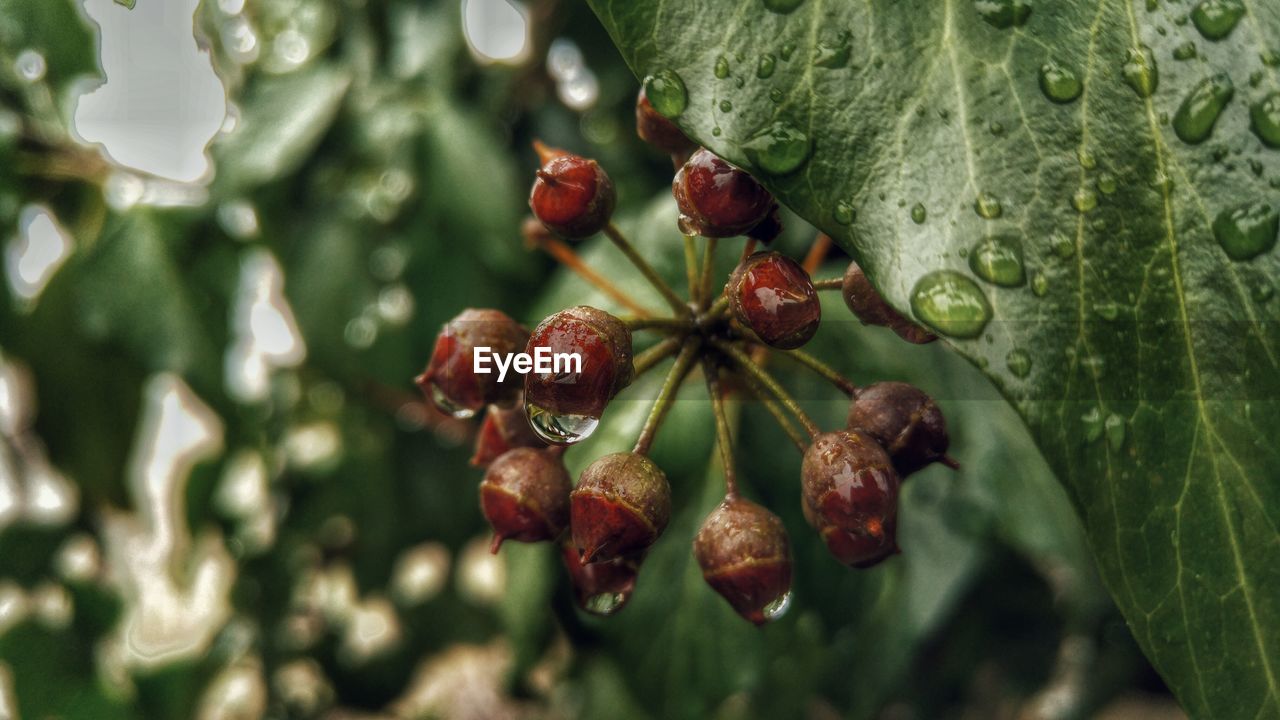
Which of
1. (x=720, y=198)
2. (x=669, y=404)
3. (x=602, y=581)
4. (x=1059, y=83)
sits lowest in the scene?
(x=602, y=581)

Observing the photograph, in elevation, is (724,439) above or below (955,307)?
below

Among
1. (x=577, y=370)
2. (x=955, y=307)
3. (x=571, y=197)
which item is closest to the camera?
(x=955, y=307)

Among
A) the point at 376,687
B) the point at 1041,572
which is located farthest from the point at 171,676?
the point at 1041,572

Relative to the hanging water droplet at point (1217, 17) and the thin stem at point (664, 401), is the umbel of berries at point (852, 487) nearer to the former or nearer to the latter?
the thin stem at point (664, 401)

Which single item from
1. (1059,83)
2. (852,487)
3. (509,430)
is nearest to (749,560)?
(852,487)

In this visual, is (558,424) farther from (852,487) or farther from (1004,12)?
(1004,12)

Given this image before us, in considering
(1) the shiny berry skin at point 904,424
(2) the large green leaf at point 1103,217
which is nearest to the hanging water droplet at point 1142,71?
(2) the large green leaf at point 1103,217

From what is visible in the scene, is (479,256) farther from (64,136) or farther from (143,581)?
(143,581)
